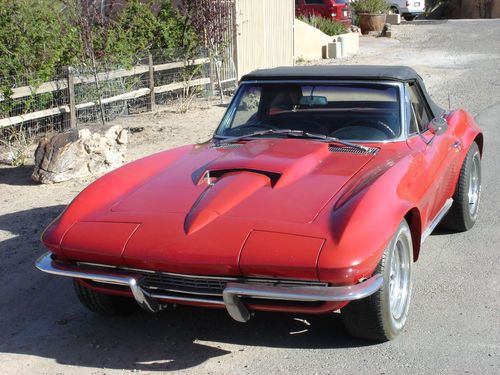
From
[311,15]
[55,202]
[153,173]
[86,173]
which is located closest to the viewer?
[153,173]

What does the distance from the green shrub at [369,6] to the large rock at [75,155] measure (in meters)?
20.7

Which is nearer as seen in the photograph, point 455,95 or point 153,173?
point 153,173

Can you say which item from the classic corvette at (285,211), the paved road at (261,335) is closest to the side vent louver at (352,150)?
the classic corvette at (285,211)

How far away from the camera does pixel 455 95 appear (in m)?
13.9

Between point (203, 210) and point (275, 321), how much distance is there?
94 cm

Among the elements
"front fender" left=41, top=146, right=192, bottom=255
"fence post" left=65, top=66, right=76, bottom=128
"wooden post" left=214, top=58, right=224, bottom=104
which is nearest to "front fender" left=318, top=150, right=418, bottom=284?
"front fender" left=41, top=146, right=192, bottom=255

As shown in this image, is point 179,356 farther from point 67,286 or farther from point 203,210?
point 67,286

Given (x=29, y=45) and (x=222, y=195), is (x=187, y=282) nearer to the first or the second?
(x=222, y=195)

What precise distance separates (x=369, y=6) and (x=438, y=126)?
22953 millimetres

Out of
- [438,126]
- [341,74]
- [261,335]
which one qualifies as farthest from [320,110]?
[261,335]

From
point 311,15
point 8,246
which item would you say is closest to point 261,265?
point 8,246

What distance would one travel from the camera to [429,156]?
5.05 meters

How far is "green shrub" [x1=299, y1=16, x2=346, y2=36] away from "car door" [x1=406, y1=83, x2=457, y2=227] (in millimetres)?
18115

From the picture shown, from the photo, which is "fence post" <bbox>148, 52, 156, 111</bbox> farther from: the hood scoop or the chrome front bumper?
the chrome front bumper
